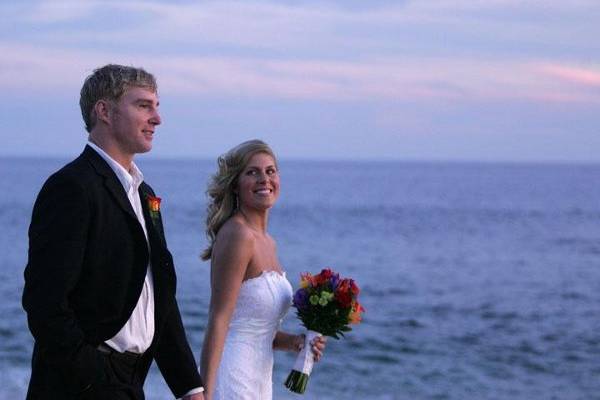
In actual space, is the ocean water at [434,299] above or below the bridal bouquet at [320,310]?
below

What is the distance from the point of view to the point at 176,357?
4.13 m

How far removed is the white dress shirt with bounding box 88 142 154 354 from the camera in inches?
148

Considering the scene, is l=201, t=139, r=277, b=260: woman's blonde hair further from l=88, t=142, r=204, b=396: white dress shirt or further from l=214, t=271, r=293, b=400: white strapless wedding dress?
l=88, t=142, r=204, b=396: white dress shirt

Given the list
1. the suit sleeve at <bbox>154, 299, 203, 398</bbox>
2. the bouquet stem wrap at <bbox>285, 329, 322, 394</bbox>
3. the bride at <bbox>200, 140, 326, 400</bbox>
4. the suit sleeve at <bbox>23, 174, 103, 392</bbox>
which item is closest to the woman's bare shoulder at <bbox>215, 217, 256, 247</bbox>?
the bride at <bbox>200, 140, 326, 400</bbox>

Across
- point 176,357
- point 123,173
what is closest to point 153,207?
point 123,173

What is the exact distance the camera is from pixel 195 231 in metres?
52.6

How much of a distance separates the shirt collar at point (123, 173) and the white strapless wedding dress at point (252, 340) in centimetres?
128

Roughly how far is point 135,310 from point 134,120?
2.13 ft

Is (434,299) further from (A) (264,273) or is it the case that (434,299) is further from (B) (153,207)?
(B) (153,207)

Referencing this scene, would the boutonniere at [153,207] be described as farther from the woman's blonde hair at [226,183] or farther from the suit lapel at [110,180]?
the woman's blonde hair at [226,183]

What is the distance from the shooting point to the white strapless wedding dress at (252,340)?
5023 mm

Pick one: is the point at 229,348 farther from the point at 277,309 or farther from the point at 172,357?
the point at 172,357

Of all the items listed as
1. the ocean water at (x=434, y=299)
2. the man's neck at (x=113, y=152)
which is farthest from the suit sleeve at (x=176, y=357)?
the ocean water at (x=434, y=299)

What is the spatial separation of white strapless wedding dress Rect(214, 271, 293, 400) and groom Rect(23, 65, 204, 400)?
3.29ft
